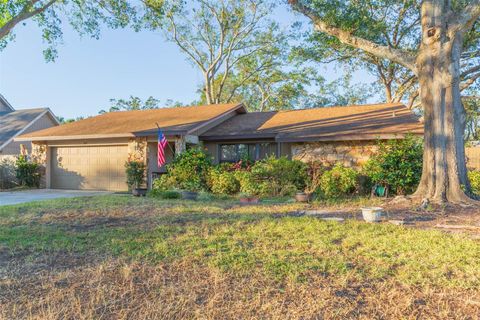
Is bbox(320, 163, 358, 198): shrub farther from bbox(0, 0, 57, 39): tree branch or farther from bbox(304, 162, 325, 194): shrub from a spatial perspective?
bbox(0, 0, 57, 39): tree branch

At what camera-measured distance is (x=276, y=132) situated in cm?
1366

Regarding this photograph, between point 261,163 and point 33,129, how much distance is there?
18.1 metres

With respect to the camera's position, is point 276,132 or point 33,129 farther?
point 33,129

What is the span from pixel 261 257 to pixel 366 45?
26.8 ft

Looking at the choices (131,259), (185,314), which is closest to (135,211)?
(131,259)

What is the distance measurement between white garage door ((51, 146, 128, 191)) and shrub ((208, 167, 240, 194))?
15.0ft

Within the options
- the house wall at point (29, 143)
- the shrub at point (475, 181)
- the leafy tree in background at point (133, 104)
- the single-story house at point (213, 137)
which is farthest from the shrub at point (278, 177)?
the leafy tree in background at point (133, 104)

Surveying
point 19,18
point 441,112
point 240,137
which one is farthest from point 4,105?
point 441,112

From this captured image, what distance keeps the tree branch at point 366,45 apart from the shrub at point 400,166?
2.51 metres

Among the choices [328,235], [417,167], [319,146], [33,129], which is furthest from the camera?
[33,129]

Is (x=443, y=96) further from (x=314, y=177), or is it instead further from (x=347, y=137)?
(x=314, y=177)

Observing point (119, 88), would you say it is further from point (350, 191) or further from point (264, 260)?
point (264, 260)

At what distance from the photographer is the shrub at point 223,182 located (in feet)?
40.0

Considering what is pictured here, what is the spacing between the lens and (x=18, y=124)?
75.2ft
